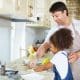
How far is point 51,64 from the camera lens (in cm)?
179

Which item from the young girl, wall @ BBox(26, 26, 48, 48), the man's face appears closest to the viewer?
the young girl

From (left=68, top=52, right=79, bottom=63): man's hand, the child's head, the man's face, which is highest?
the man's face

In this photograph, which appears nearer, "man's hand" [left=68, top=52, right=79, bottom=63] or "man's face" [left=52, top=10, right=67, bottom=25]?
"man's hand" [left=68, top=52, right=79, bottom=63]

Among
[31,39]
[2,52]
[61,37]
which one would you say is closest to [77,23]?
[61,37]

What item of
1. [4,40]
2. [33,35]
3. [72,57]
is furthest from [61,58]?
[33,35]

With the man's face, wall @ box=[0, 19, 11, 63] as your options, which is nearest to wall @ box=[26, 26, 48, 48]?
wall @ box=[0, 19, 11, 63]

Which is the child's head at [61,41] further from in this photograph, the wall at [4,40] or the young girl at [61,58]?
the wall at [4,40]

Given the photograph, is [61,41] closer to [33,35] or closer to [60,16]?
[60,16]

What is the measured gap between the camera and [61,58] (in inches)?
69.0

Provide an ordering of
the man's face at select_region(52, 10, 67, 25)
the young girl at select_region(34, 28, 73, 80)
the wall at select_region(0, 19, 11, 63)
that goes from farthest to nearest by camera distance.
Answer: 1. the wall at select_region(0, 19, 11, 63)
2. the man's face at select_region(52, 10, 67, 25)
3. the young girl at select_region(34, 28, 73, 80)

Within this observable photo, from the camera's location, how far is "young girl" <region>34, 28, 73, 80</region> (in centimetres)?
175

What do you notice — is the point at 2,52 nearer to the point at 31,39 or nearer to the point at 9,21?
the point at 9,21

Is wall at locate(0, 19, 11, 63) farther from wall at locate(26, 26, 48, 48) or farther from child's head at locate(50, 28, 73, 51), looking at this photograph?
child's head at locate(50, 28, 73, 51)

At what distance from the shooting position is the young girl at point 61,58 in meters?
1.75
